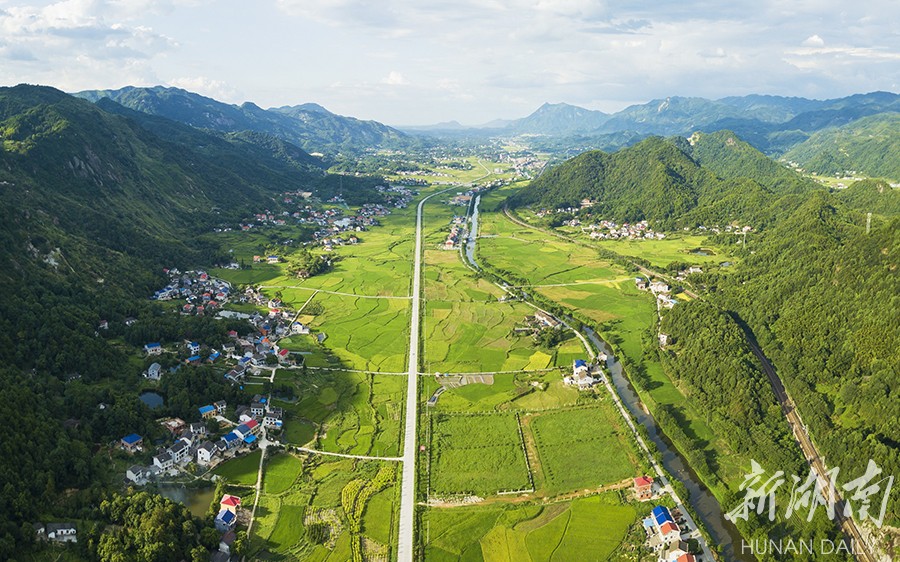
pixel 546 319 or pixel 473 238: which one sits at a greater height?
pixel 473 238

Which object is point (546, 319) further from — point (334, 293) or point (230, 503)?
point (230, 503)

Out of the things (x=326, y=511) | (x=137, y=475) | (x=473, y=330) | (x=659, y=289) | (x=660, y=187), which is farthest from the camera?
(x=660, y=187)

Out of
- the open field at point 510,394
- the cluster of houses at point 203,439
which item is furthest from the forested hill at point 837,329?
the cluster of houses at point 203,439

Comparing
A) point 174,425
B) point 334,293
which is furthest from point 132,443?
point 334,293

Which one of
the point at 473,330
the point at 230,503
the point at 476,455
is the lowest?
the point at 476,455

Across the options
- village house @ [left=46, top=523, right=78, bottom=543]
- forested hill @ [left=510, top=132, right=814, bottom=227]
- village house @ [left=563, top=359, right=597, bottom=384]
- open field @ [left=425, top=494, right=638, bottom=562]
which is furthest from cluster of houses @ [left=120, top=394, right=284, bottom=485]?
forested hill @ [left=510, top=132, right=814, bottom=227]

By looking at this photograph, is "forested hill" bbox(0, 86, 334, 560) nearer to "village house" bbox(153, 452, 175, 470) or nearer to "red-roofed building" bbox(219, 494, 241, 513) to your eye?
"village house" bbox(153, 452, 175, 470)
